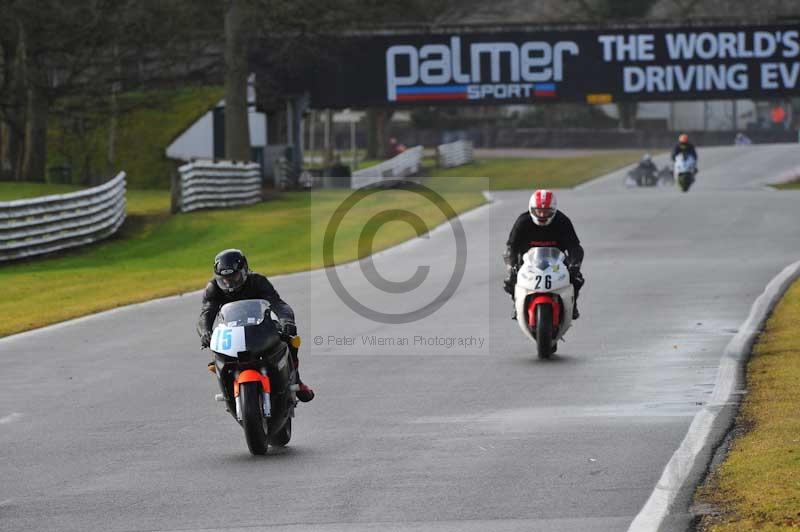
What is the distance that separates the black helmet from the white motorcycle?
16.9ft

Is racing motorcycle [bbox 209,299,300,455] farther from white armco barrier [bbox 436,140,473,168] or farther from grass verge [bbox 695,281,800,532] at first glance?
white armco barrier [bbox 436,140,473,168]

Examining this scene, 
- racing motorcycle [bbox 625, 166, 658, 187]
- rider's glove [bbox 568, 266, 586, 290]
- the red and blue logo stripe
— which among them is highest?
the red and blue logo stripe

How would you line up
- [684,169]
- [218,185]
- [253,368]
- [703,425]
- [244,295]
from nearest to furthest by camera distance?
[253,368] → [244,295] → [703,425] → [218,185] → [684,169]

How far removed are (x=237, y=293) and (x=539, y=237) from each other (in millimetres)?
Answer: 5693

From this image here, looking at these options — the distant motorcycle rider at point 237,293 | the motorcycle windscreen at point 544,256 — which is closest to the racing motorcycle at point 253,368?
the distant motorcycle rider at point 237,293

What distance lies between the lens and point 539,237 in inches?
616

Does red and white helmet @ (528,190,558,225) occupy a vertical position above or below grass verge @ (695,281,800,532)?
above

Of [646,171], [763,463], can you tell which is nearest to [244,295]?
[763,463]

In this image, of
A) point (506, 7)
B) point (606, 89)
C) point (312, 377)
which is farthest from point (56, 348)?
point (506, 7)

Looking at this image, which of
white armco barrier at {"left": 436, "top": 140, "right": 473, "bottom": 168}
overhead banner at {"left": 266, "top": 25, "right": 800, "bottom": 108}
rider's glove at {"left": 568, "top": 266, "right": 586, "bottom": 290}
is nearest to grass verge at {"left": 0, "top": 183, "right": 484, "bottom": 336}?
overhead banner at {"left": 266, "top": 25, "right": 800, "bottom": 108}

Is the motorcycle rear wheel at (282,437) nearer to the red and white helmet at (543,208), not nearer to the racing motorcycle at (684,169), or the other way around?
the red and white helmet at (543,208)

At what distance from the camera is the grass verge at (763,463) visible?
7738 millimetres

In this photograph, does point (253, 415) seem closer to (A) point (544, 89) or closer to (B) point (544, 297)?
(B) point (544, 297)

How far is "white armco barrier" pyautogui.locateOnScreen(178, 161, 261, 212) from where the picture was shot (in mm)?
40938
